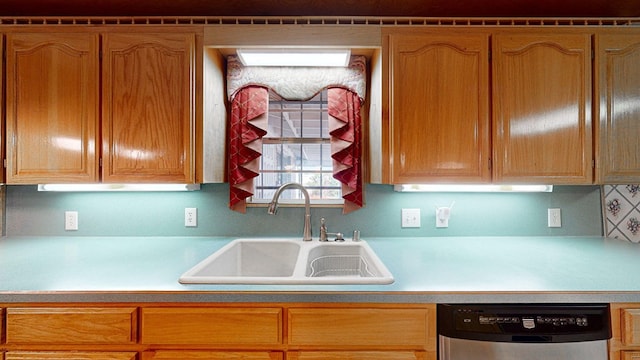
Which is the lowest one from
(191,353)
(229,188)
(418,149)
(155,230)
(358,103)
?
(191,353)

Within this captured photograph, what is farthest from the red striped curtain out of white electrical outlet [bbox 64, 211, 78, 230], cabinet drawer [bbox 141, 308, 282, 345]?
white electrical outlet [bbox 64, 211, 78, 230]

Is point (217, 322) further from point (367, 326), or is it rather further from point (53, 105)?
point (53, 105)

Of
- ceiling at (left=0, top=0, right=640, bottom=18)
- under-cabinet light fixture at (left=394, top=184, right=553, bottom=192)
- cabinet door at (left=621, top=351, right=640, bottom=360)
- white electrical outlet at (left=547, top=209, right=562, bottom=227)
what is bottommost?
cabinet door at (left=621, top=351, right=640, bottom=360)

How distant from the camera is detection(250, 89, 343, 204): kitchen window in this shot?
75.0 inches

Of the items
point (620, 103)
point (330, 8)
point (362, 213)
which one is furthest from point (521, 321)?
point (330, 8)

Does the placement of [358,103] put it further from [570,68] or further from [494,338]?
[494,338]

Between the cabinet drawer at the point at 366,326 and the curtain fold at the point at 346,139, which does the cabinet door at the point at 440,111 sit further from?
the cabinet drawer at the point at 366,326

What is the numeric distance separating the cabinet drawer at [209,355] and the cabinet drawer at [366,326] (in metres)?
0.16

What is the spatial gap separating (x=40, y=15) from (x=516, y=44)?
98.4 inches

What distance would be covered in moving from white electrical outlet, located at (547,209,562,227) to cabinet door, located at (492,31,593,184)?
39 centimetres

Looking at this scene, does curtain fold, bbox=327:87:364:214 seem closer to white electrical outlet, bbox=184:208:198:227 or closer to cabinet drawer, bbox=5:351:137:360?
white electrical outlet, bbox=184:208:198:227

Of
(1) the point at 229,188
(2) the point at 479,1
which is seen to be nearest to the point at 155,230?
(1) the point at 229,188

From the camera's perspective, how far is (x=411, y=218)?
1797 millimetres

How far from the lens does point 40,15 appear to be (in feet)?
5.43
